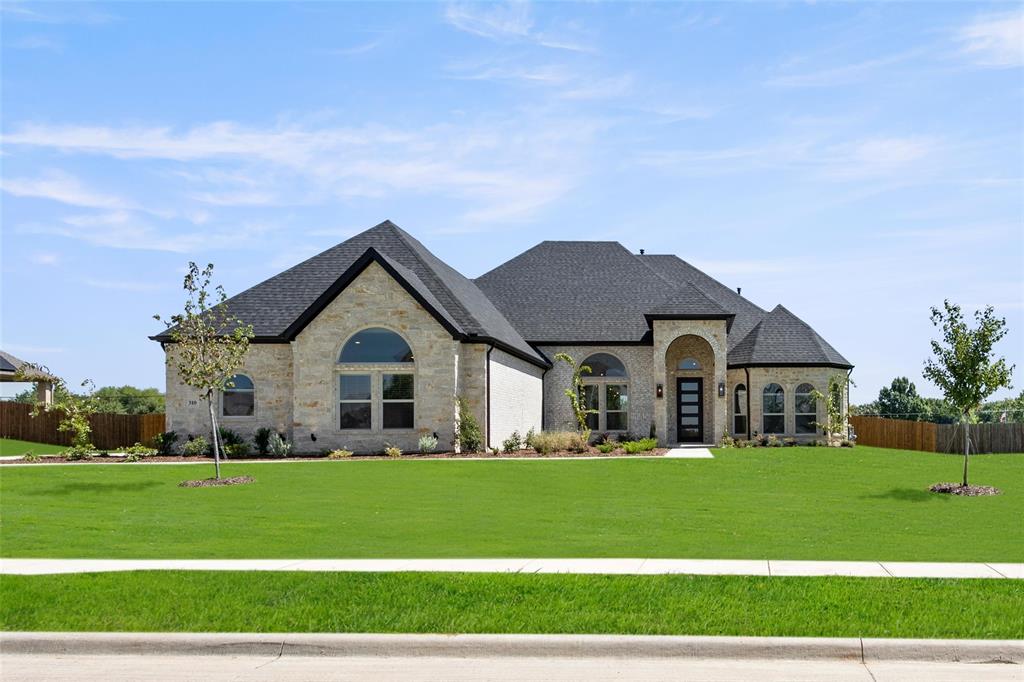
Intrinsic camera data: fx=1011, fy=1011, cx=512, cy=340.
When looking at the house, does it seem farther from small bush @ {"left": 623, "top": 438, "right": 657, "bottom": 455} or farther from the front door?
small bush @ {"left": 623, "top": 438, "right": 657, "bottom": 455}

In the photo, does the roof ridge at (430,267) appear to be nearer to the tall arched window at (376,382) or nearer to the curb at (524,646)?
the tall arched window at (376,382)

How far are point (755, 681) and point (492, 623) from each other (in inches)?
110

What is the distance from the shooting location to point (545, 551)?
50.5 ft

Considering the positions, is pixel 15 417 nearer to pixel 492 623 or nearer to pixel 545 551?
pixel 545 551

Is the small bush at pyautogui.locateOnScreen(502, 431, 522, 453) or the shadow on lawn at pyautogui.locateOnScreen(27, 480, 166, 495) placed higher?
the small bush at pyautogui.locateOnScreen(502, 431, 522, 453)

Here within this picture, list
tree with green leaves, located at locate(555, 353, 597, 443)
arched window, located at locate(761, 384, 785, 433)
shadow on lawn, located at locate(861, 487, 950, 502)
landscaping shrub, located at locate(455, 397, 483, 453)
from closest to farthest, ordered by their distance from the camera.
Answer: shadow on lawn, located at locate(861, 487, 950, 502)
landscaping shrub, located at locate(455, 397, 483, 453)
tree with green leaves, located at locate(555, 353, 597, 443)
arched window, located at locate(761, 384, 785, 433)

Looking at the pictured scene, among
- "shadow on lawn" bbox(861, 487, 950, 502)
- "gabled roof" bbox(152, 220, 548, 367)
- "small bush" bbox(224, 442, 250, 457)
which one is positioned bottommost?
"shadow on lawn" bbox(861, 487, 950, 502)

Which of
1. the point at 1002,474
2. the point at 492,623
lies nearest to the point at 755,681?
the point at 492,623

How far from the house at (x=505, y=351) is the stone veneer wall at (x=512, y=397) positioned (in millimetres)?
102

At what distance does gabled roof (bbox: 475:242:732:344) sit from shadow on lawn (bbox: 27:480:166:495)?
21.0 meters

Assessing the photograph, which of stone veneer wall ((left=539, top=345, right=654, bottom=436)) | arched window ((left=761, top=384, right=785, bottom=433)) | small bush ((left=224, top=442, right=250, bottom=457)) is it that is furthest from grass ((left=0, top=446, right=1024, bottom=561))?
stone veneer wall ((left=539, top=345, right=654, bottom=436))

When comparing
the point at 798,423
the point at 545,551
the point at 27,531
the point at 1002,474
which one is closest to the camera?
the point at 545,551

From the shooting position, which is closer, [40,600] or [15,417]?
[40,600]

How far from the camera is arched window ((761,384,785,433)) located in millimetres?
41031
